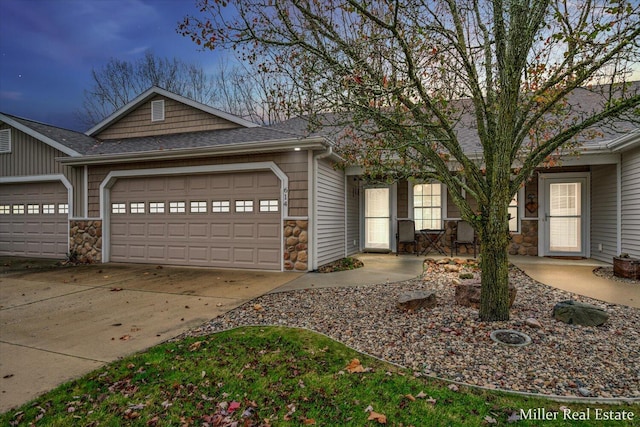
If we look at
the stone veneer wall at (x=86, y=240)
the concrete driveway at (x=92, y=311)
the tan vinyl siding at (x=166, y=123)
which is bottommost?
the concrete driveway at (x=92, y=311)

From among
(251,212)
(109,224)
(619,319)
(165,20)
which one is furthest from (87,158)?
(165,20)

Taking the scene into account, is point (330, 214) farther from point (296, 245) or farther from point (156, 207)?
point (156, 207)

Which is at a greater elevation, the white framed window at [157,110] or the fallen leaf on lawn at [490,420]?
the white framed window at [157,110]

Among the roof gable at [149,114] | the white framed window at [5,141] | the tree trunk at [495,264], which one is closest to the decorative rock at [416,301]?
the tree trunk at [495,264]

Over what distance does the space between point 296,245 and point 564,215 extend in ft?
21.9

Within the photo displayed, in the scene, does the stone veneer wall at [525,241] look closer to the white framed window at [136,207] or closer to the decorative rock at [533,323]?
the decorative rock at [533,323]

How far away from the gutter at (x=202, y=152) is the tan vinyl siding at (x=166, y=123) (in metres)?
1.90

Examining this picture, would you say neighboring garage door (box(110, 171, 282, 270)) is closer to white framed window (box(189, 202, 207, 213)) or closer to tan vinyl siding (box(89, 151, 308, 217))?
white framed window (box(189, 202, 207, 213))

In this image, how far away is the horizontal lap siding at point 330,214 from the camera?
7.38 meters

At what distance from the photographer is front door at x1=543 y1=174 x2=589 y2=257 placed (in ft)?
28.1

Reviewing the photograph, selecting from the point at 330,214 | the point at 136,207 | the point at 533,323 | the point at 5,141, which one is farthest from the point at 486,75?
the point at 5,141

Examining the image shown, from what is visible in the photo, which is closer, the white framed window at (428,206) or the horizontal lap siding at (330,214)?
the horizontal lap siding at (330,214)

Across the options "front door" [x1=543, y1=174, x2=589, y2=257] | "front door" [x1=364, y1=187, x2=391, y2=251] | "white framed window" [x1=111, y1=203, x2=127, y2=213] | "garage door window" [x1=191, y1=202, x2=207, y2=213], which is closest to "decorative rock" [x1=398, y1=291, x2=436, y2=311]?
"garage door window" [x1=191, y1=202, x2=207, y2=213]

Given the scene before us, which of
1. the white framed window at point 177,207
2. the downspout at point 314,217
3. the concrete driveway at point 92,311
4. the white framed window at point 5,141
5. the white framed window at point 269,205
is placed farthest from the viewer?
the white framed window at point 5,141
